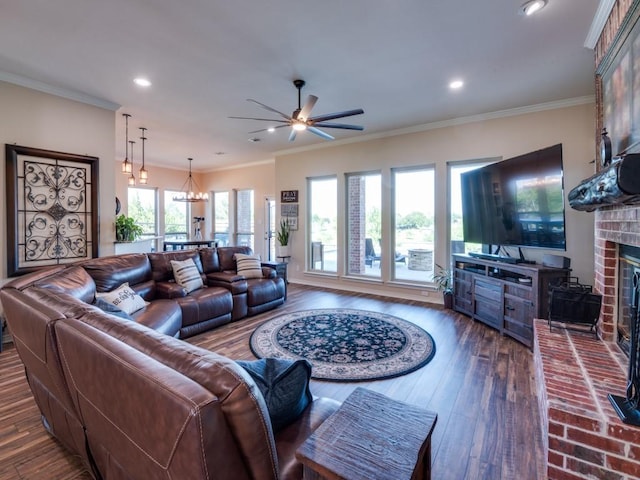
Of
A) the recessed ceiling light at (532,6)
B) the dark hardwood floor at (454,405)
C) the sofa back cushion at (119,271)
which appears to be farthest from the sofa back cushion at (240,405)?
the recessed ceiling light at (532,6)

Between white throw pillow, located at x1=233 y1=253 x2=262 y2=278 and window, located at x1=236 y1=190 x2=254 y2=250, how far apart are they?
361 centimetres

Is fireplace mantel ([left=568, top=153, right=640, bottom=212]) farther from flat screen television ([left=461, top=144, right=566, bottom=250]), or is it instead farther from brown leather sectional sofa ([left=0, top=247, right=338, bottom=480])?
brown leather sectional sofa ([left=0, top=247, right=338, bottom=480])

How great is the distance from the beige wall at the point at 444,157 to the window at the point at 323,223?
181 millimetres

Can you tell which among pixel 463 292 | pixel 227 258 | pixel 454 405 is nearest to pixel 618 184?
pixel 454 405

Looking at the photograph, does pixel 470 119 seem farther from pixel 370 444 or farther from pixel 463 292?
pixel 370 444

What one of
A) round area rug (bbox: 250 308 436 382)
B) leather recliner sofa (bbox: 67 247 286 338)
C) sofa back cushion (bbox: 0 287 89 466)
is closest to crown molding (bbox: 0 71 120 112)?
leather recliner sofa (bbox: 67 247 286 338)

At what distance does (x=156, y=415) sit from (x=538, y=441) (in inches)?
89.0

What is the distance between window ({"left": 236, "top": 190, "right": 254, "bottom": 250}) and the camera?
858 centimetres

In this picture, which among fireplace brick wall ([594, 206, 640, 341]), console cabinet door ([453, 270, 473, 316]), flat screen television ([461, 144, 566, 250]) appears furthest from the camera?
console cabinet door ([453, 270, 473, 316])

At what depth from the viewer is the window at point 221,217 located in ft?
29.6

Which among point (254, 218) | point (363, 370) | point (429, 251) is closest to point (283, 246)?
point (254, 218)

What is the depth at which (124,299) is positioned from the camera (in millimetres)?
2996

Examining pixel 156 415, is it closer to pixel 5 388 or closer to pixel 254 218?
pixel 5 388

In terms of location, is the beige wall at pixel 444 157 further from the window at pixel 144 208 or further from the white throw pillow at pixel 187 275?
the window at pixel 144 208
